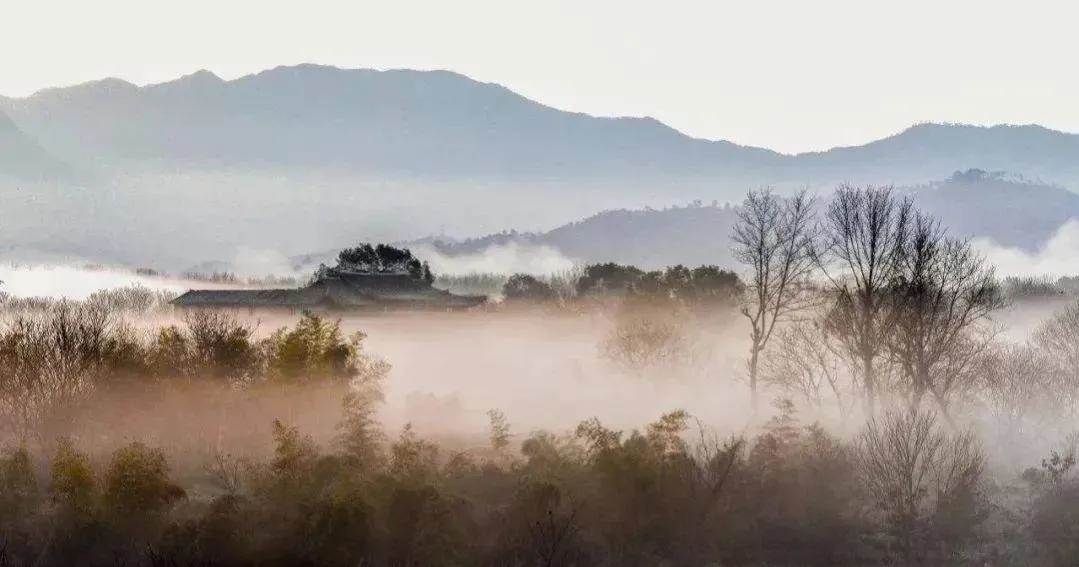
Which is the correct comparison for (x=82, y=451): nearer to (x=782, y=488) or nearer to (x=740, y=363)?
(x=782, y=488)

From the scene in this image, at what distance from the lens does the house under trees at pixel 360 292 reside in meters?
81.6

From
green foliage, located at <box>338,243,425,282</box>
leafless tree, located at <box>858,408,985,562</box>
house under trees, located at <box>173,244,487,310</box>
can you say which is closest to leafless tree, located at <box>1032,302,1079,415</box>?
leafless tree, located at <box>858,408,985,562</box>

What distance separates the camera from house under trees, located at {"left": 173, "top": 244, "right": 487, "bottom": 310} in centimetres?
8156

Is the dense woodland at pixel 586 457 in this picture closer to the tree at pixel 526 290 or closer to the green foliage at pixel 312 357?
the green foliage at pixel 312 357

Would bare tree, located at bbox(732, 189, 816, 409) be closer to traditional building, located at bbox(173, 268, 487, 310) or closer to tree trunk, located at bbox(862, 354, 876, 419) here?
tree trunk, located at bbox(862, 354, 876, 419)

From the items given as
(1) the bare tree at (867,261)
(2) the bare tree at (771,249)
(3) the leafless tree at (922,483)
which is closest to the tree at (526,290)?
(2) the bare tree at (771,249)

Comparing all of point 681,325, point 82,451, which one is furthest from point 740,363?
point 82,451

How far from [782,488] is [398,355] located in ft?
123

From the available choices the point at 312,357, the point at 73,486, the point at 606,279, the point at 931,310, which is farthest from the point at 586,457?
the point at 606,279

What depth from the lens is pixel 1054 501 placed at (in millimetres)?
43250

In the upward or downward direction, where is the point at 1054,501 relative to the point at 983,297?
downward

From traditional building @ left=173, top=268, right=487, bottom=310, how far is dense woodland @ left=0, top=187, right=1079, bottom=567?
2831 centimetres

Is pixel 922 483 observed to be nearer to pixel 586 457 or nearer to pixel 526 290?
pixel 586 457

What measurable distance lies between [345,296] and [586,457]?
48.1 metres
